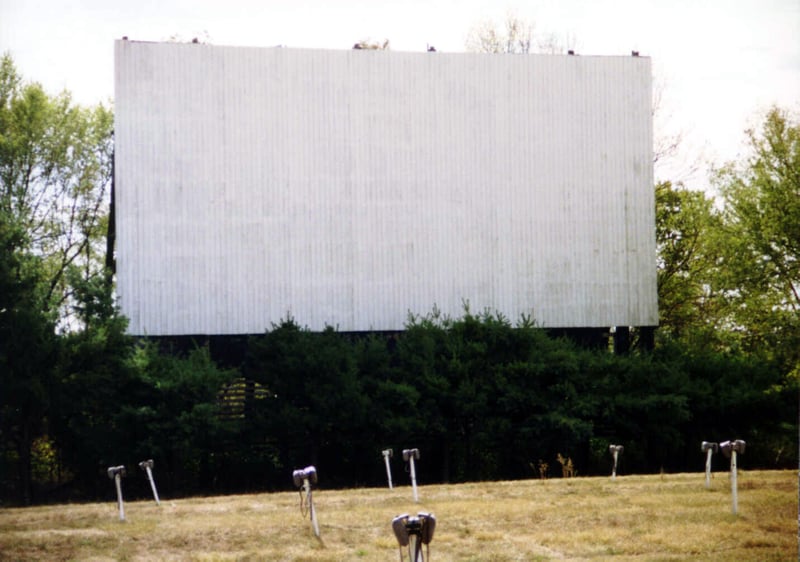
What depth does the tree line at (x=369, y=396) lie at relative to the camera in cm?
3039

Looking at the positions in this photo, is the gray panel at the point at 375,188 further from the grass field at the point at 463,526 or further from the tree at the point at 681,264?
the grass field at the point at 463,526

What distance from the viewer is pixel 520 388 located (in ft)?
106

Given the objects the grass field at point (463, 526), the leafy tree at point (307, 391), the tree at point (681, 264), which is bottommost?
the grass field at point (463, 526)

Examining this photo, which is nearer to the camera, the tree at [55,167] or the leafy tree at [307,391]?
the leafy tree at [307,391]

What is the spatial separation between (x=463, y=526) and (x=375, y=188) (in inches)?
729

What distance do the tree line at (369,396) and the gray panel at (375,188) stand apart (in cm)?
133

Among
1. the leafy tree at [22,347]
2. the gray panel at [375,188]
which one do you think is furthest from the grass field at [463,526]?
the gray panel at [375,188]

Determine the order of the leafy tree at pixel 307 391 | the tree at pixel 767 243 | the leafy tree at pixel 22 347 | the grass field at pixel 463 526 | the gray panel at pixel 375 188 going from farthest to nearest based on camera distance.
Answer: the tree at pixel 767 243 → the gray panel at pixel 375 188 → the leafy tree at pixel 307 391 → the leafy tree at pixel 22 347 → the grass field at pixel 463 526

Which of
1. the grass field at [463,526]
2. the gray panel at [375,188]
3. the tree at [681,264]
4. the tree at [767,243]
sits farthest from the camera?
the tree at [681,264]

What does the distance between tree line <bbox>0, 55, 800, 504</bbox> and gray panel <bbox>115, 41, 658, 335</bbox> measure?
4.36 feet

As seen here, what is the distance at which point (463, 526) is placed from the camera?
1747 cm

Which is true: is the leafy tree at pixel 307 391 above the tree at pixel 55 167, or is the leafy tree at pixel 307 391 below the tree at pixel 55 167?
below

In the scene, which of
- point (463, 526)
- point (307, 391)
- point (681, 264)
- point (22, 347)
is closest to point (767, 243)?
point (681, 264)

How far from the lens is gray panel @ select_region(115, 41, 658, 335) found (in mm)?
33250
